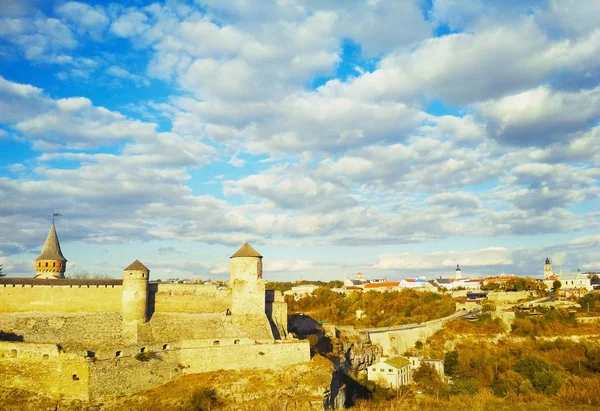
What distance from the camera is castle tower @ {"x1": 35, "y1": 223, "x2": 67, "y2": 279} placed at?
36875mm

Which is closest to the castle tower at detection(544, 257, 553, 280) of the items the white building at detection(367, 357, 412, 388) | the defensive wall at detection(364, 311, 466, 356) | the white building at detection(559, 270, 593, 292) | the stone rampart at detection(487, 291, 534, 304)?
the white building at detection(559, 270, 593, 292)

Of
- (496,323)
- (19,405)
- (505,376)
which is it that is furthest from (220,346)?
(496,323)

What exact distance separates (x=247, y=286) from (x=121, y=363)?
957cm

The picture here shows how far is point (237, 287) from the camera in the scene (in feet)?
113

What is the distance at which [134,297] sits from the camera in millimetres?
32406

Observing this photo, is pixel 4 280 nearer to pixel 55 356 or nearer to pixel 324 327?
pixel 55 356

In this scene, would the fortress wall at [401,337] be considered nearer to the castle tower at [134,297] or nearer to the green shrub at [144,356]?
the castle tower at [134,297]

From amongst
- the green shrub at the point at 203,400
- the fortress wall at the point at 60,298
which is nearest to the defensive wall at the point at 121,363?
the green shrub at the point at 203,400

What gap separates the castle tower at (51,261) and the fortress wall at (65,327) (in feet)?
21.3

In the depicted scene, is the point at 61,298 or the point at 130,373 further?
the point at 61,298

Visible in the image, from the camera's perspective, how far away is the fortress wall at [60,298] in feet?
101

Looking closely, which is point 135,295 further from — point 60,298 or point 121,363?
point 121,363

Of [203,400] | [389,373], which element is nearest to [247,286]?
[203,400]

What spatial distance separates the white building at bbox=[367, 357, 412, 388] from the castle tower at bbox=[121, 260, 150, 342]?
20.9 meters
